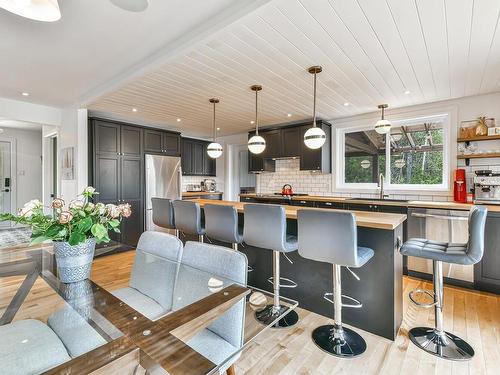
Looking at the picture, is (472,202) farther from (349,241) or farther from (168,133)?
(168,133)

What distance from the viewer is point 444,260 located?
5.91ft

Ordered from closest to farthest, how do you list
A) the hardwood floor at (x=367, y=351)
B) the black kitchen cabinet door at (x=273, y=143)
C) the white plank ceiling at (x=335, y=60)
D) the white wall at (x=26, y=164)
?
the hardwood floor at (x=367, y=351)
the white plank ceiling at (x=335, y=60)
the black kitchen cabinet door at (x=273, y=143)
the white wall at (x=26, y=164)

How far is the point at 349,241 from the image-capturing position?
1.72 metres

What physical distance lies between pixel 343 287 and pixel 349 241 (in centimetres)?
73

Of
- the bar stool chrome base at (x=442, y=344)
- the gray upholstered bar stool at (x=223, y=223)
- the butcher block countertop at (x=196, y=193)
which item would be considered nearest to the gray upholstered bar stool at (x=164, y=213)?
the gray upholstered bar stool at (x=223, y=223)

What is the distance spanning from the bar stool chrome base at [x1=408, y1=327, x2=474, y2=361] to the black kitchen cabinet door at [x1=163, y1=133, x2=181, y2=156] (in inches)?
184

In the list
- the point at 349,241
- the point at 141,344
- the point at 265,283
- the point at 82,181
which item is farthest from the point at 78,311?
the point at 82,181

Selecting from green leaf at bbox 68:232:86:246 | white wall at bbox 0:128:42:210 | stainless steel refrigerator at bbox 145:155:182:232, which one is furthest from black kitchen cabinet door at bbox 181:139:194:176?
green leaf at bbox 68:232:86:246

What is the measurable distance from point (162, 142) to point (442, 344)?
4905 millimetres

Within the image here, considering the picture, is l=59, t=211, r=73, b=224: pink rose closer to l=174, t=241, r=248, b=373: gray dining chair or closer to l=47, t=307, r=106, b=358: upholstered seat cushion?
l=47, t=307, r=106, b=358: upholstered seat cushion

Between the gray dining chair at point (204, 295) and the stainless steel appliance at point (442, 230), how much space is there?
281cm

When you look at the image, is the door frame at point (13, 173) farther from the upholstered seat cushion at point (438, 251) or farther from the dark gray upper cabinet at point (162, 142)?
the upholstered seat cushion at point (438, 251)

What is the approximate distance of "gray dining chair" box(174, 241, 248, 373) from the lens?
1152mm

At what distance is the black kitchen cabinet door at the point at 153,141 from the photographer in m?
4.82
